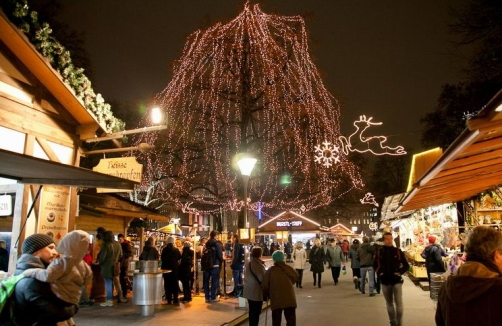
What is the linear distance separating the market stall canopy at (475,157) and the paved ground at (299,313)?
9.39ft

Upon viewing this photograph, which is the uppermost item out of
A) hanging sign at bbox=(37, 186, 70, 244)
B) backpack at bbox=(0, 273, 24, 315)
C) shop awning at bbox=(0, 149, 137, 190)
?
shop awning at bbox=(0, 149, 137, 190)

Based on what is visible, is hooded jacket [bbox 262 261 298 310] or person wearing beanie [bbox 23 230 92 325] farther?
hooded jacket [bbox 262 261 298 310]

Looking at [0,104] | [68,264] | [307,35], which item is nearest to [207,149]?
[307,35]

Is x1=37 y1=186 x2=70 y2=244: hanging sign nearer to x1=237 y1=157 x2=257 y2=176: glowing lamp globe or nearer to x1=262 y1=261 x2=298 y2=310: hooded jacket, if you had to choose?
x1=262 y1=261 x2=298 y2=310: hooded jacket

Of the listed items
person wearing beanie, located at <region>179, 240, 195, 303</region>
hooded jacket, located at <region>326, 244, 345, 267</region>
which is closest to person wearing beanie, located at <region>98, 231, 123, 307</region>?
person wearing beanie, located at <region>179, 240, 195, 303</region>

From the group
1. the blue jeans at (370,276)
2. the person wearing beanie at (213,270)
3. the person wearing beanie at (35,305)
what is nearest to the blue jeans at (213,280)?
the person wearing beanie at (213,270)

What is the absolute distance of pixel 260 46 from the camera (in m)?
21.3

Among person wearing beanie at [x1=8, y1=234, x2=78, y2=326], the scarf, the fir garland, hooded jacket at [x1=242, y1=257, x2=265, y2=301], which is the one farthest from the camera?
hooded jacket at [x1=242, y1=257, x2=265, y2=301]

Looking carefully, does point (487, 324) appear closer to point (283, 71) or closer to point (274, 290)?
point (274, 290)

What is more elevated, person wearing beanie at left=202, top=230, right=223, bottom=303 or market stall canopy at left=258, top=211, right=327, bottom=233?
market stall canopy at left=258, top=211, right=327, bottom=233

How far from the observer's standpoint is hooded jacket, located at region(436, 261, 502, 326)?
9.30ft

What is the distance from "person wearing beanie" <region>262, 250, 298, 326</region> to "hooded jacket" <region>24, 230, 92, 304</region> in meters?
3.85

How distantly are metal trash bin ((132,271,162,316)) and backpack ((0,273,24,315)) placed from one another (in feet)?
18.8

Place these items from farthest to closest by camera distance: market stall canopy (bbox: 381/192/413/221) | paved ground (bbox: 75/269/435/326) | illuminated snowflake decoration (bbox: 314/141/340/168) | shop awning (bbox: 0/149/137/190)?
market stall canopy (bbox: 381/192/413/221), illuminated snowflake decoration (bbox: 314/141/340/168), paved ground (bbox: 75/269/435/326), shop awning (bbox: 0/149/137/190)
